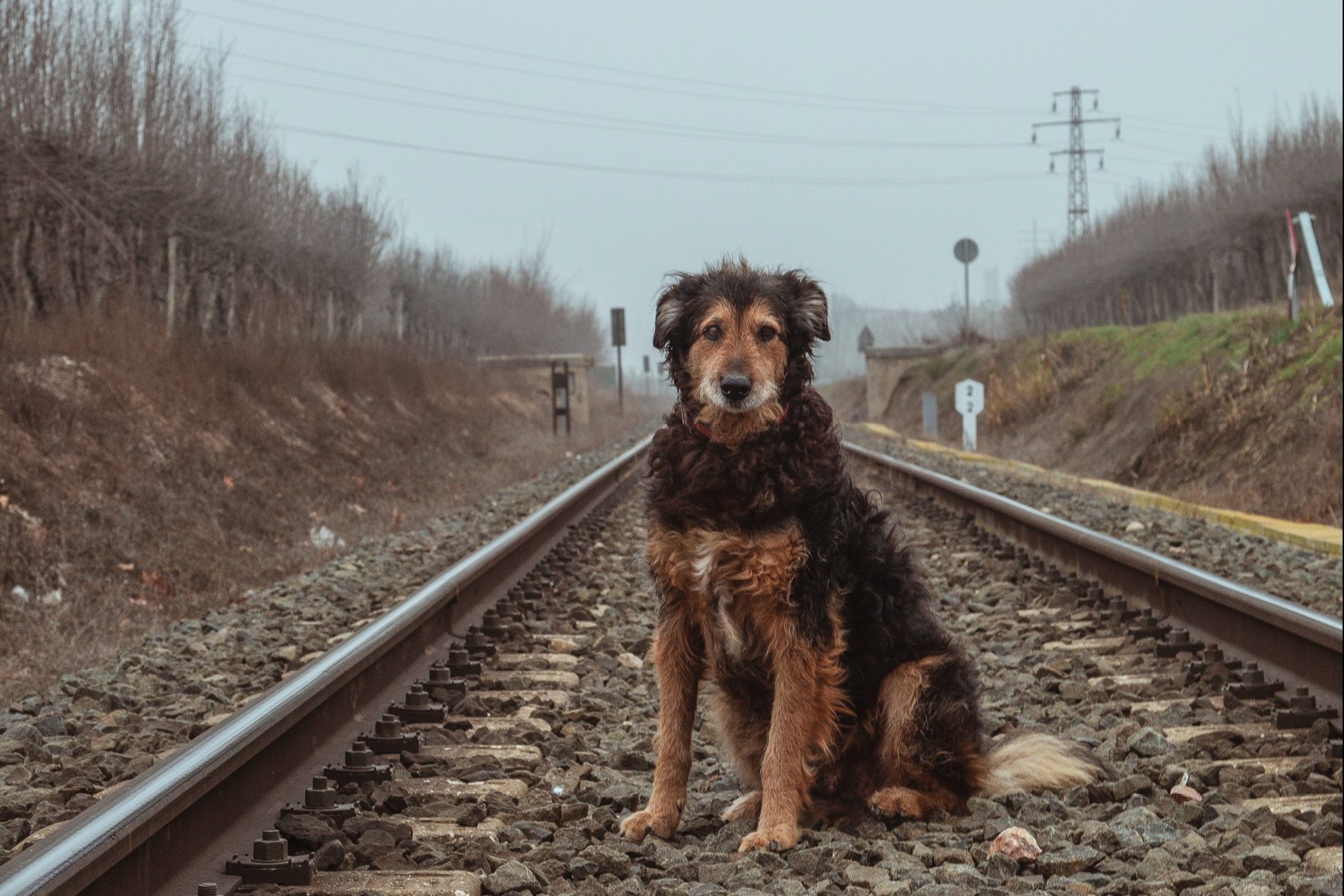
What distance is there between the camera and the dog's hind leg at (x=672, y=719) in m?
3.45

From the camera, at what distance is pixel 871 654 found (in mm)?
3582

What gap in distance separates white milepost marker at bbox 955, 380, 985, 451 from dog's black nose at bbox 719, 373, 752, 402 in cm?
1854

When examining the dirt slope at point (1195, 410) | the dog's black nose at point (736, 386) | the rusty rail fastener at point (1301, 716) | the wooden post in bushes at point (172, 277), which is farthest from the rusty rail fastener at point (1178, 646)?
the wooden post in bushes at point (172, 277)

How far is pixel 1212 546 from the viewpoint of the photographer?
8.41m

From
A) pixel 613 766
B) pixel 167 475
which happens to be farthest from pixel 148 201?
pixel 613 766

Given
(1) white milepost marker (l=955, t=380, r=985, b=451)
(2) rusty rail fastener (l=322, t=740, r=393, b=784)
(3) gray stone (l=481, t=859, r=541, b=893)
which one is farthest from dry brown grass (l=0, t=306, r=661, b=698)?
(1) white milepost marker (l=955, t=380, r=985, b=451)

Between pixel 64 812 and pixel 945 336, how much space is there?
41868 mm

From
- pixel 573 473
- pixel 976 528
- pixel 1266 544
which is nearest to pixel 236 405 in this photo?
pixel 573 473

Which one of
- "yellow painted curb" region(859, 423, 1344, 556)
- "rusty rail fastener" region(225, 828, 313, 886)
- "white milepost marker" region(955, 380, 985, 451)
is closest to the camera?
"rusty rail fastener" region(225, 828, 313, 886)

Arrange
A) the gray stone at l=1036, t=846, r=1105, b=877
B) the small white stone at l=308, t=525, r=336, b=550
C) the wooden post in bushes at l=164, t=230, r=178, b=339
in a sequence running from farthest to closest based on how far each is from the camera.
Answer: the wooden post in bushes at l=164, t=230, r=178, b=339, the small white stone at l=308, t=525, r=336, b=550, the gray stone at l=1036, t=846, r=1105, b=877

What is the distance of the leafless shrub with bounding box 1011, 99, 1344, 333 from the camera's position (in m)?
27.9

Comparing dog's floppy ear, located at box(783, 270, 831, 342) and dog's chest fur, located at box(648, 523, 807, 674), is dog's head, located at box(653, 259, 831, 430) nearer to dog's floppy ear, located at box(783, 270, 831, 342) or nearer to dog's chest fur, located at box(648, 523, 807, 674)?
dog's floppy ear, located at box(783, 270, 831, 342)

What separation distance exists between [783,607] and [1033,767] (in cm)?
95

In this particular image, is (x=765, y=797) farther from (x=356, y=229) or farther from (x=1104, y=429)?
(x=356, y=229)
